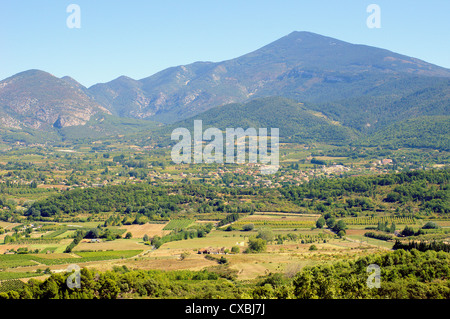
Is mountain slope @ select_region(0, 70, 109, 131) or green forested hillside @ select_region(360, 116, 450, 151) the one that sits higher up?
mountain slope @ select_region(0, 70, 109, 131)

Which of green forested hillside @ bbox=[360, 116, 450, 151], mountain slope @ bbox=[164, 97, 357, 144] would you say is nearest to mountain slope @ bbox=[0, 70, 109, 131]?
mountain slope @ bbox=[164, 97, 357, 144]

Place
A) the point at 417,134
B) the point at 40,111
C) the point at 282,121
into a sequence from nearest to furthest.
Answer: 1. the point at 417,134
2. the point at 282,121
3. the point at 40,111

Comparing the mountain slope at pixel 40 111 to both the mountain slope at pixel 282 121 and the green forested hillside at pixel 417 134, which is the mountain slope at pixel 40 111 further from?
the green forested hillside at pixel 417 134

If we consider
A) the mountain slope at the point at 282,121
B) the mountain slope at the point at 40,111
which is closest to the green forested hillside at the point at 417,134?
the mountain slope at the point at 282,121

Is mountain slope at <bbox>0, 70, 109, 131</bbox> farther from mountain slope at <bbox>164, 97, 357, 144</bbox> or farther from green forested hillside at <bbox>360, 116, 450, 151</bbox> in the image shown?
green forested hillside at <bbox>360, 116, 450, 151</bbox>

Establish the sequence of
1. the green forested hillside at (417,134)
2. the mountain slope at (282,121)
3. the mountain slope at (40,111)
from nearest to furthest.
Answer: the green forested hillside at (417,134) < the mountain slope at (282,121) < the mountain slope at (40,111)

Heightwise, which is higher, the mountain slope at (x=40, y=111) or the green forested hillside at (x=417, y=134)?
the mountain slope at (x=40, y=111)

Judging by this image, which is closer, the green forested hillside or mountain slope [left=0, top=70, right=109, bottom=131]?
the green forested hillside

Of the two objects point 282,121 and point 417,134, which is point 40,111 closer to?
point 282,121

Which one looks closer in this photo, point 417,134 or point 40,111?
point 417,134

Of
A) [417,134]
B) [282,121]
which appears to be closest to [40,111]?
[282,121]

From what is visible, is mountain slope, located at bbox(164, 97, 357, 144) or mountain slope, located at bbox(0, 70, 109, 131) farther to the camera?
mountain slope, located at bbox(0, 70, 109, 131)

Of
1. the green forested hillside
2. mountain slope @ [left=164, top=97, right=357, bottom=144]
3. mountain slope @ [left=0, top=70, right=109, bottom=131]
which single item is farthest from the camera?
mountain slope @ [left=0, top=70, right=109, bottom=131]

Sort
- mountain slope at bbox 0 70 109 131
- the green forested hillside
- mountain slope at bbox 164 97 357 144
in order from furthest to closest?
mountain slope at bbox 0 70 109 131
mountain slope at bbox 164 97 357 144
the green forested hillside
